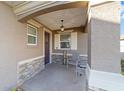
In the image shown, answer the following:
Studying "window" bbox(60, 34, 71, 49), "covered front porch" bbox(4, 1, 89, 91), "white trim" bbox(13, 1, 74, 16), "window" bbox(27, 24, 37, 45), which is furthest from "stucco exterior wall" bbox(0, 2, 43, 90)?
"window" bbox(60, 34, 71, 49)

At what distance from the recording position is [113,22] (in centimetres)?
216

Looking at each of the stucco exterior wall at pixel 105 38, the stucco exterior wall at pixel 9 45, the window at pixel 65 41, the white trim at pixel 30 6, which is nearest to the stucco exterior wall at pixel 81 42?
the window at pixel 65 41

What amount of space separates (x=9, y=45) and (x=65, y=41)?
220 inches

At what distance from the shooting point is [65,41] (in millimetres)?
8586

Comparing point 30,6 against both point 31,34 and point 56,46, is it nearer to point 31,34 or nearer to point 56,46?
point 31,34

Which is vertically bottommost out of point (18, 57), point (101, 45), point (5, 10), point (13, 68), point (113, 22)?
point (13, 68)

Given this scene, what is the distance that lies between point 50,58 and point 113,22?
22.6 ft

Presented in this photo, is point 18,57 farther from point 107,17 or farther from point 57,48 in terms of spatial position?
point 57,48

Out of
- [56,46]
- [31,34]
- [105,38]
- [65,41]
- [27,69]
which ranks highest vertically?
[31,34]

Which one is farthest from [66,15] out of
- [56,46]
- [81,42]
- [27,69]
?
[56,46]

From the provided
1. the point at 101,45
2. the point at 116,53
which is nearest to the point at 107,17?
the point at 101,45

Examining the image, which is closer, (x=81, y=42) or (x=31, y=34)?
(x=31, y=34)

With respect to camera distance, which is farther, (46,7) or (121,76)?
(46,7)

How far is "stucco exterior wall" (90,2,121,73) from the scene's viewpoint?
2.14 meters
